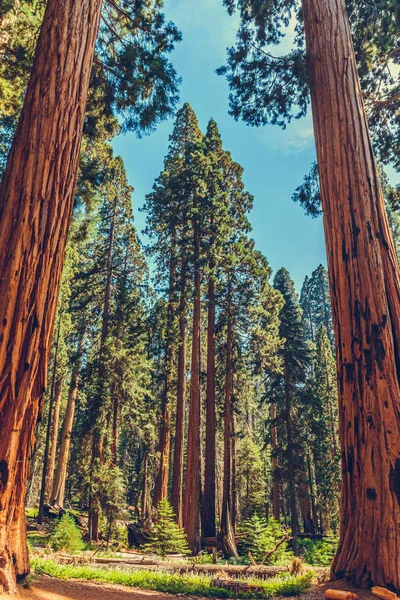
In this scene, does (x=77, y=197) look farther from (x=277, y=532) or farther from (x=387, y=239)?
(x=277, y=532)

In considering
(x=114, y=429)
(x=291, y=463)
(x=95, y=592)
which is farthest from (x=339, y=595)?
(x=291, y=463)

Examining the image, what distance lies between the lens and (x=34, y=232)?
345 centimetres

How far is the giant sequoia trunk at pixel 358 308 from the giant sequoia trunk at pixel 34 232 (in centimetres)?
291

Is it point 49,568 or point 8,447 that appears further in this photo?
point 49,568

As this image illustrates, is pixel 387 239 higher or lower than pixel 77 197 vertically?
lower

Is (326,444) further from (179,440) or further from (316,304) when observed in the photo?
(316,304)

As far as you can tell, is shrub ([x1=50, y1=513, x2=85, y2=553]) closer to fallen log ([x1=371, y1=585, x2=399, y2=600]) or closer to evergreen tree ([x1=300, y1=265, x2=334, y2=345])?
fallen log ([x1=371, y1=585, x2=399, y2=600])

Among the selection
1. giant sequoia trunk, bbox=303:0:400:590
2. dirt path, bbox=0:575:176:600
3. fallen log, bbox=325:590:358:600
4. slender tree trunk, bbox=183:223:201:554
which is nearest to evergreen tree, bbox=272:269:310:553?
slender tree trunk, bbox=183:223:201:554

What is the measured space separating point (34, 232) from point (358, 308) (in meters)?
3.29

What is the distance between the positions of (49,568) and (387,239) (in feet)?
19.2

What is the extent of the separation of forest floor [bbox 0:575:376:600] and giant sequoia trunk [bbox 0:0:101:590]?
217 mm

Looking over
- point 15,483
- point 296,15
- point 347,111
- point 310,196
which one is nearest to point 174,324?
point 310,196

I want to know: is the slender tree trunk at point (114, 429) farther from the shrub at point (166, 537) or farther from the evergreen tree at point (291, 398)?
the evergreen tree at point (291, 398)

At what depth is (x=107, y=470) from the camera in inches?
593
